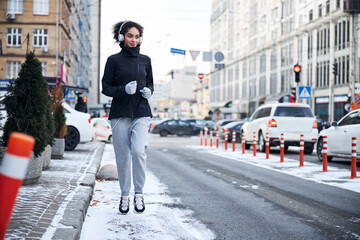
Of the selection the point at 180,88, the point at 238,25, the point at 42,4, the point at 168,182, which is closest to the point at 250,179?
the point at 168,182

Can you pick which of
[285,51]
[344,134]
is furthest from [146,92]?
[285,51]

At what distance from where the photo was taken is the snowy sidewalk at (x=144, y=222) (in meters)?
4.82

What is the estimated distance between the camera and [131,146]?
18.8 feet

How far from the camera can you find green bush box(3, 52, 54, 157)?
713 centimetres

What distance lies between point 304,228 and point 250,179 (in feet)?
15.3

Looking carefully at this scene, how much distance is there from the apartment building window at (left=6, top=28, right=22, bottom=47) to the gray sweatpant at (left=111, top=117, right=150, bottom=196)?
4052cm

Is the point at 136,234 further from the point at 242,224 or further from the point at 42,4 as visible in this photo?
A: the point at 42,4

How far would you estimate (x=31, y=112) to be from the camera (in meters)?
7.22

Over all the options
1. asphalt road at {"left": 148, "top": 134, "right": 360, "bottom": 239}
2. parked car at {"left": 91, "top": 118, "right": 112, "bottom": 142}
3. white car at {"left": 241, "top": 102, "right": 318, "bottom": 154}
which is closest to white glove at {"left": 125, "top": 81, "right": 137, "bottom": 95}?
asphalt road at {"left": 148, "top": 134, "right": 360, "bottom": 239}

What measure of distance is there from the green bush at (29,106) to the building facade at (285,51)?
1849 centimetres

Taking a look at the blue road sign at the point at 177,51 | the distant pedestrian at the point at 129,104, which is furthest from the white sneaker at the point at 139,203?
the blue road sign at the point at 177,51

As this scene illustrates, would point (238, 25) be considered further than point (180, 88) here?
No

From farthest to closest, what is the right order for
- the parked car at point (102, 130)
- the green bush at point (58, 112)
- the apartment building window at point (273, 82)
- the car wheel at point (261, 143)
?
1. the apartment building window at point (273, 82)
2. the parked car at point (102, 130)
3. the car wheel at point (261, 143)
4. the green bush at point (58, 112)

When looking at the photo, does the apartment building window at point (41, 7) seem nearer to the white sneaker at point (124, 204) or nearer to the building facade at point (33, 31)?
the building facade at point (33, 31)
